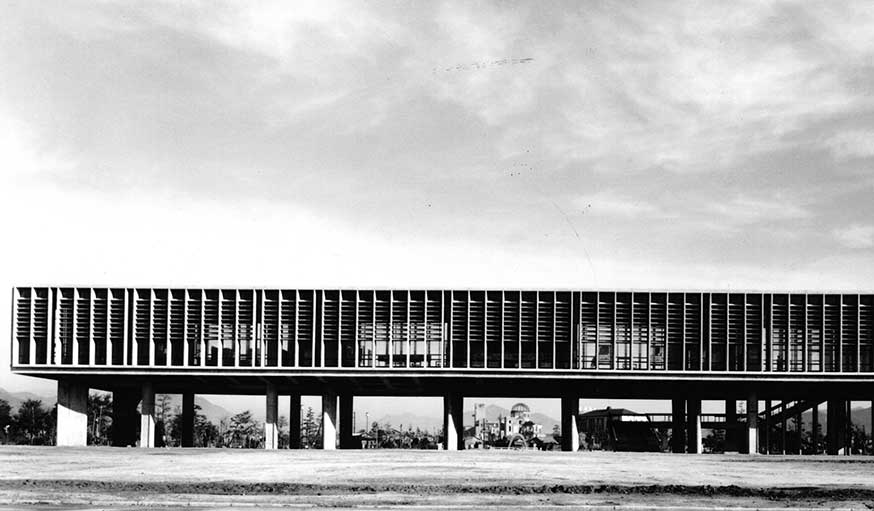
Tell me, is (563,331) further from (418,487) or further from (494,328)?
(418,487)

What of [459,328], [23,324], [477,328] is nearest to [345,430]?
[459,328]

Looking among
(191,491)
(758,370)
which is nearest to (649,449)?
(758,370)

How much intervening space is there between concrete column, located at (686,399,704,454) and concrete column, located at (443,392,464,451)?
1601 centimetres

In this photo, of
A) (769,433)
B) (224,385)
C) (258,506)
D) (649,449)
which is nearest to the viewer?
(258,506)

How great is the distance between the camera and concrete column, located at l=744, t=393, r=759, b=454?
73250 mm

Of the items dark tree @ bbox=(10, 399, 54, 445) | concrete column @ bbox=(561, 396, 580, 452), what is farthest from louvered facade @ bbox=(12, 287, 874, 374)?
dark tree @ bbox=(10, 399, 54, 445)

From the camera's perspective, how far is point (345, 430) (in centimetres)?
9050

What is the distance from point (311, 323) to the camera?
75.1 m

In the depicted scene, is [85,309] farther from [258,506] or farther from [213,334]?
[258,506]

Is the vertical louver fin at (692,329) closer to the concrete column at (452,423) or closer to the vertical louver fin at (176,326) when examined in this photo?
the concrete column at (452,423)

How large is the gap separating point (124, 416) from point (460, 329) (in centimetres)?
3269

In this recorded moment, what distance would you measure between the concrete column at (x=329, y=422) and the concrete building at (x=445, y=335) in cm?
25

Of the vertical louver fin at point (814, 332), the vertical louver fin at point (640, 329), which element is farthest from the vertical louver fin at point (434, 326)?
the vertical louver fin at point (814, 332)

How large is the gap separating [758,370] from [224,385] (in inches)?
1558
